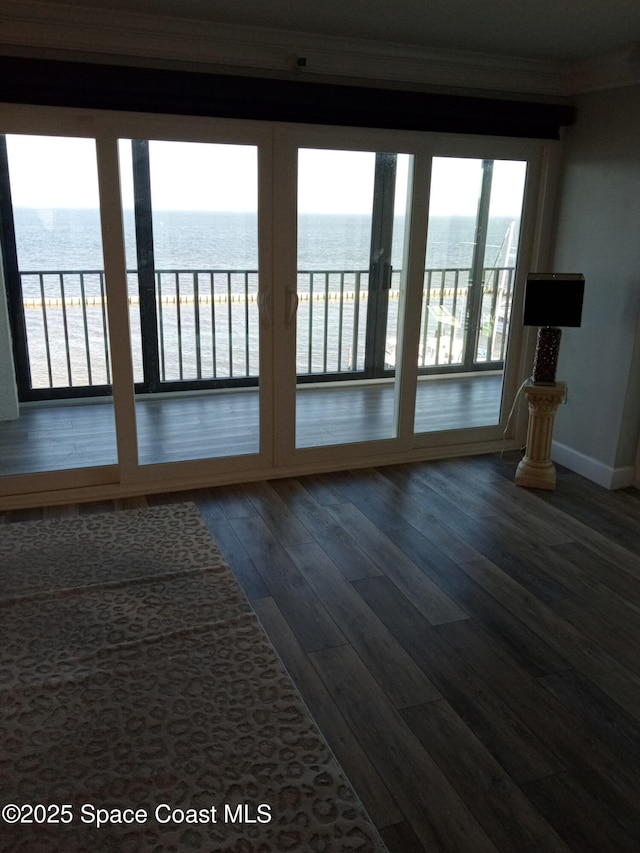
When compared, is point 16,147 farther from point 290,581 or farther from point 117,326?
point 290,581

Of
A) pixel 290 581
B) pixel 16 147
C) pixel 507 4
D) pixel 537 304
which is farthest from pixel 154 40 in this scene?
pixel 290 581

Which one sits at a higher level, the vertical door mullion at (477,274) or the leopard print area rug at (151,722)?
the vertical door mullion at (477,274)

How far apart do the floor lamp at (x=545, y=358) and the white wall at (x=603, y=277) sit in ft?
0.91

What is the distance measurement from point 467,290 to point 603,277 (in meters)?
0.81

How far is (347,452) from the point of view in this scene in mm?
4199

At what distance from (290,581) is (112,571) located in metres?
0.78

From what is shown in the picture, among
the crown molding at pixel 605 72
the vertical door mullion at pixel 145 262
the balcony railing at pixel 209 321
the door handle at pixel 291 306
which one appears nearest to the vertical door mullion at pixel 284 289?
the door handle at pixel 291 306

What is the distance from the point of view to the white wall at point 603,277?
12.0 ft

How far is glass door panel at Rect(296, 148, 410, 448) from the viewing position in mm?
3734

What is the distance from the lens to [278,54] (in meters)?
3.34

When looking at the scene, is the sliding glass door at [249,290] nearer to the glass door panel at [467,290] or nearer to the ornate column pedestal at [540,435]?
the glass door panel at [467,290]

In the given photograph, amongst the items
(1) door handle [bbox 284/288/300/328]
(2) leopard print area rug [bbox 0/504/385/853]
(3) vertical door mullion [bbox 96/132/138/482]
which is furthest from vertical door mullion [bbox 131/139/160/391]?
(2) leopard print area rug [bbox 0/504/385/853]

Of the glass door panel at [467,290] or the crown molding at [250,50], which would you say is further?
the glass door panel at [467,290]

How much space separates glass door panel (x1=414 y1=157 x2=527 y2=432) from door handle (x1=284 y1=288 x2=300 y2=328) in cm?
87
